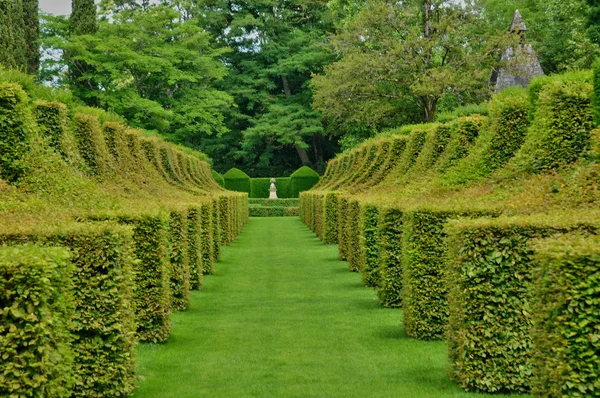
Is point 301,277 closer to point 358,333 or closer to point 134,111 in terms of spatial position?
point 358,333

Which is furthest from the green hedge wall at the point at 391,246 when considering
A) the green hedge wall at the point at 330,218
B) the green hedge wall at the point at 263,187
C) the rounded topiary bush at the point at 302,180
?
the green hedge wall at the point at 263,187

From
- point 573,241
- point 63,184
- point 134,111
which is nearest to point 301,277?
point 63,184

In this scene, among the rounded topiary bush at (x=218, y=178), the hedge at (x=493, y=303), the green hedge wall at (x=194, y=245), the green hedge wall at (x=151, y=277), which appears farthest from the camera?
the rounded topiary bush at (x=218, y=178)

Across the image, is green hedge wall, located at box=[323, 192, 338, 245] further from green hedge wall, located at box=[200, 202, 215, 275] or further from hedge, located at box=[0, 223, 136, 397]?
hedge, located at box=[0, 223, 136, 397]

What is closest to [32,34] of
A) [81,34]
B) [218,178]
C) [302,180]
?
[81,34]

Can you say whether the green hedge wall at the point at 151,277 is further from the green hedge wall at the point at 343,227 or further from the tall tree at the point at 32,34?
the tall tree at the point at 32,34

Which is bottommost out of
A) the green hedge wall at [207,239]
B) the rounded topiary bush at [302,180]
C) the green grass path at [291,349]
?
the green grass path at [291,349]

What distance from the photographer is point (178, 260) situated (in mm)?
11766

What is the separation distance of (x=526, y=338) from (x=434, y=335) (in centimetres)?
266

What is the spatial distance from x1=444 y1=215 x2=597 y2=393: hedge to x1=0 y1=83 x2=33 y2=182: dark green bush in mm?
6071

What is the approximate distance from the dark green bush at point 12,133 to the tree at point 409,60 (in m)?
31.0

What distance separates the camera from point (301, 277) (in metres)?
16.9

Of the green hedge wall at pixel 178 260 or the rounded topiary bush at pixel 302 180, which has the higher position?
the rounded topiary bush at pixel 302 180

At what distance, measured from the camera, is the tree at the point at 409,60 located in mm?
41219
